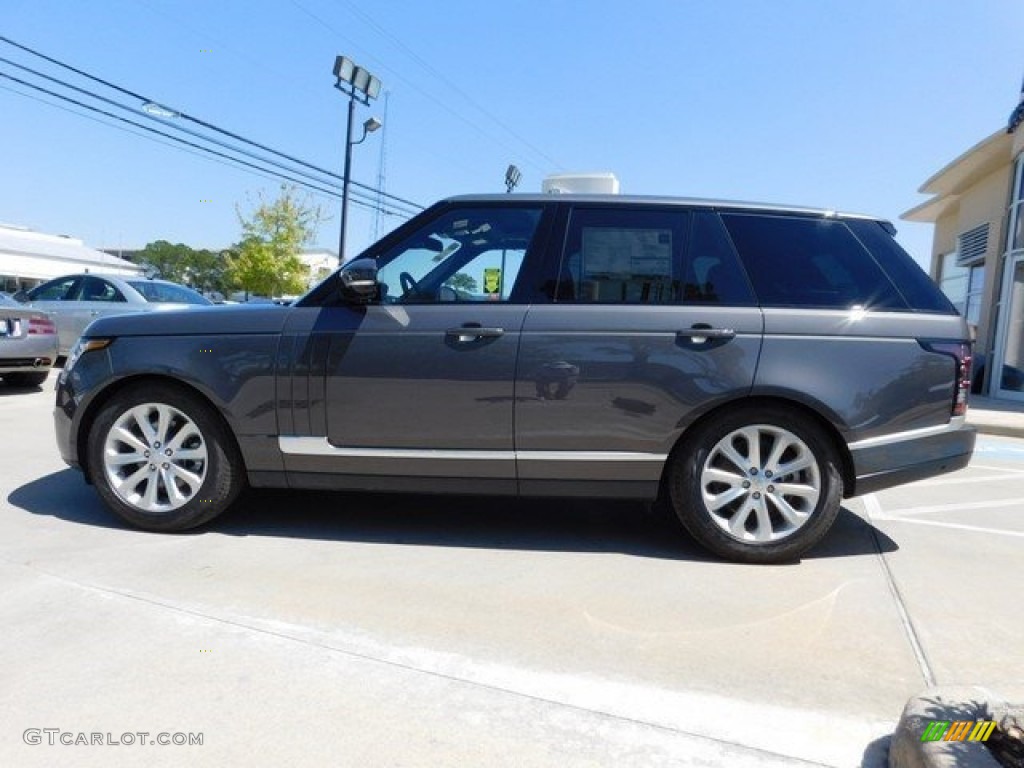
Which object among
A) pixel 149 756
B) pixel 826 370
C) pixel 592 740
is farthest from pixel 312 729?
pixel 826 370

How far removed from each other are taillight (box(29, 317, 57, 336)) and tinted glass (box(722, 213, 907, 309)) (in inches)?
338

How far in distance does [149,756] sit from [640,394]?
251 centimetres

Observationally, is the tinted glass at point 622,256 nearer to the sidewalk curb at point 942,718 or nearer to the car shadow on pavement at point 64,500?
the sidewalk curb at point 942,718

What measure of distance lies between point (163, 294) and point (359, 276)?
8534 millimetres

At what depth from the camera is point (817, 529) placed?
362 cm

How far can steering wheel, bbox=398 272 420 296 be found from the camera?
12.5ft

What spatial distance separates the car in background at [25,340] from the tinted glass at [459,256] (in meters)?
7.00

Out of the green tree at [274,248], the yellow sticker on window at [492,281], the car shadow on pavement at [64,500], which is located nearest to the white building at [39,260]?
the green tree at [274,248]

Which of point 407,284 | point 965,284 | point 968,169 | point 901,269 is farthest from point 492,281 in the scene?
point 965,284

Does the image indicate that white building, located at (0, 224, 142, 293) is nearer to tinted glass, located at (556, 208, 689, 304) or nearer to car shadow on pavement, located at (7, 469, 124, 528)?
car shadow on pavement, located at (7, 469, 124, 528)

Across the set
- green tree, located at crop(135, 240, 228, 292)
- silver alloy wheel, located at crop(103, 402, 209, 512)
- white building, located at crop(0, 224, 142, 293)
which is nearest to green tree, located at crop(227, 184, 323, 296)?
white building, located at crop(0, 224, 142, 293)

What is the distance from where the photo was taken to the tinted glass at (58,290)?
11.2m

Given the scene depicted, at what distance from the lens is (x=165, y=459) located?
3.88 meters

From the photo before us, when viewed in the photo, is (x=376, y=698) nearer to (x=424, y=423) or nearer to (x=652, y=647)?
(x=652, y=647)
